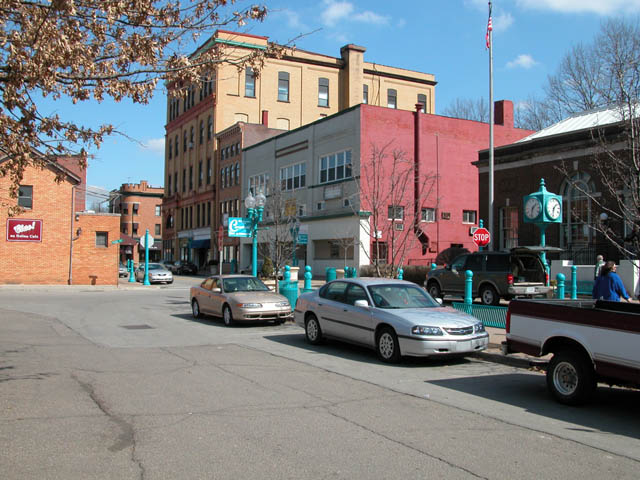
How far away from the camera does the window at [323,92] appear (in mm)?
61438

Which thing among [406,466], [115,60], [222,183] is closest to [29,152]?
[115,60]

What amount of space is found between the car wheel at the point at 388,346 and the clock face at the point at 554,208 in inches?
515

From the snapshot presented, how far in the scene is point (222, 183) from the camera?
6081 centimetres

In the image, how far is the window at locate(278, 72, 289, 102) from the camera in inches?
2372

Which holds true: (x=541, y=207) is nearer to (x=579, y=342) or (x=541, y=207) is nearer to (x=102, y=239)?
(x=579, y=342)

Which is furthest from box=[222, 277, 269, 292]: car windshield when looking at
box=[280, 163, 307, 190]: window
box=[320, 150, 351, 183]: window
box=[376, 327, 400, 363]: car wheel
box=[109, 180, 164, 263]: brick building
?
box=[109, 180, 164, 263]: brick building

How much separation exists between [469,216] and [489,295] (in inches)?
960

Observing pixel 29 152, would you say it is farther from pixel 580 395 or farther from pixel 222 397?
pixel 580 395

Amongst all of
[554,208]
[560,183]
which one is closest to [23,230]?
[554,208]

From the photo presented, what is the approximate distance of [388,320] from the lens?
1047cm

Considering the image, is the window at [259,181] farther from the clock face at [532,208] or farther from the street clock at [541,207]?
the street clock at [541,207]

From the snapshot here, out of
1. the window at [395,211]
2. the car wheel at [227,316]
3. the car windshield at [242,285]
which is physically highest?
the window at [395,211]

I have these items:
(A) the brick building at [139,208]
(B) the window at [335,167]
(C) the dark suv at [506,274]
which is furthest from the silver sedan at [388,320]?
(A) the brick building at [139,208]

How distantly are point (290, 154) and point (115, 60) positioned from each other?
1542 inches
